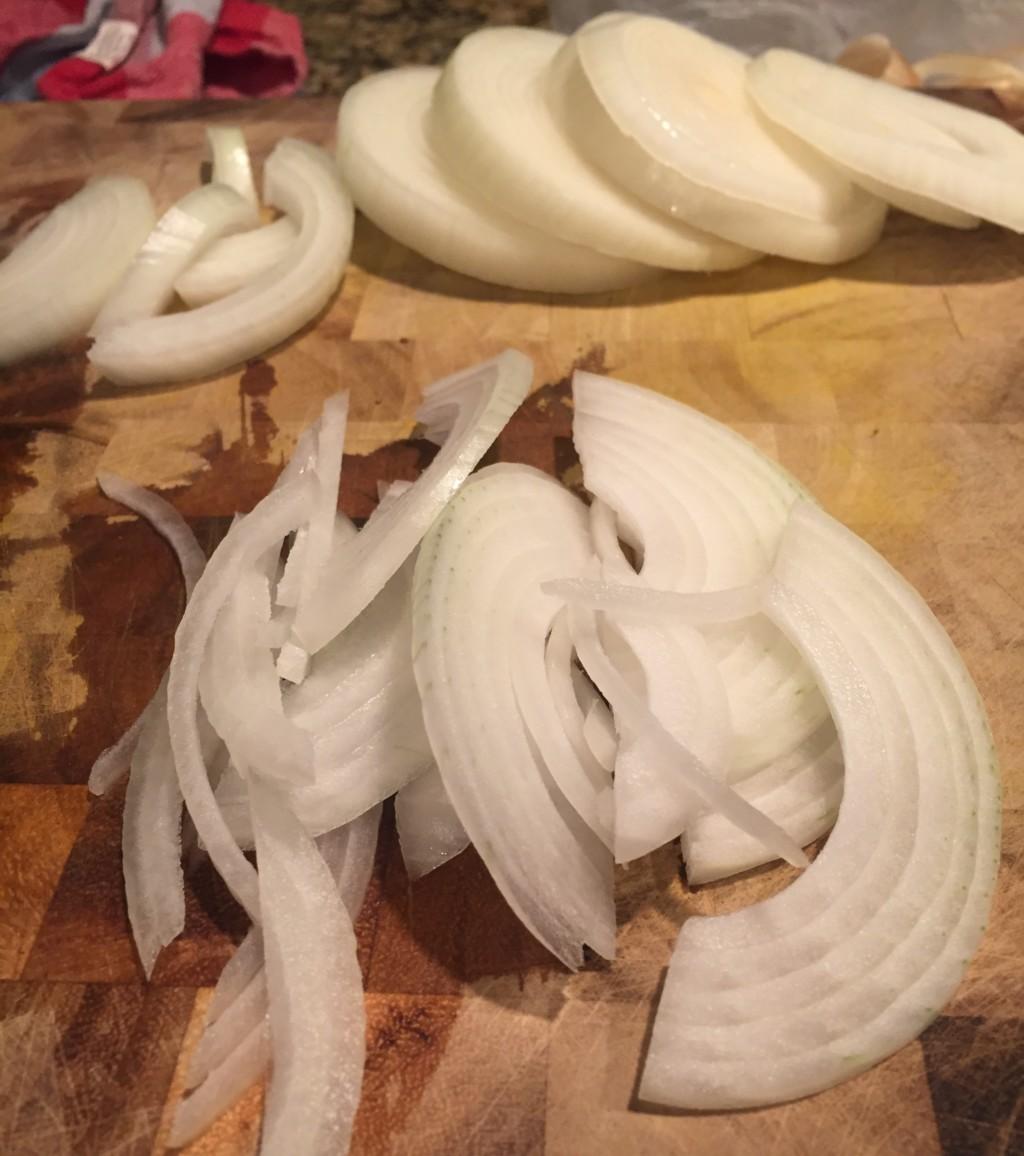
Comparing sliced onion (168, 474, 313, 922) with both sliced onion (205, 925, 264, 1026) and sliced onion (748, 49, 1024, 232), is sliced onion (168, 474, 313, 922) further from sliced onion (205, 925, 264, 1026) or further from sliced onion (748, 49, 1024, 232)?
sliced onion (748, 49, 1024, 232)

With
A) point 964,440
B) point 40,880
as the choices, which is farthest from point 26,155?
Answer: point 964,440

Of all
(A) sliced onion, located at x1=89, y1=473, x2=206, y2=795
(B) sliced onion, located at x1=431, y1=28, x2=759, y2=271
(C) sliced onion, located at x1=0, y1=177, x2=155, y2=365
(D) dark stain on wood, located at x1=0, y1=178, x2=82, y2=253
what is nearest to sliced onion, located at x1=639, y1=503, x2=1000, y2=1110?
(A) sliced onion, located at x1=89, y1=473, x2=206, y2=795

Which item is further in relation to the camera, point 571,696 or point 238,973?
point 571,696

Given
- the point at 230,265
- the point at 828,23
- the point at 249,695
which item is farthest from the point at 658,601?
the point at 828,23

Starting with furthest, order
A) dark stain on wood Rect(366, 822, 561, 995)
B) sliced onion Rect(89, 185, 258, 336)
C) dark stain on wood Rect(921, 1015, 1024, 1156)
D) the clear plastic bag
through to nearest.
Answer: the clear plastic bag, sliced onion Rect(89, 185, 258, 336), dark stain on wood Rect(366, 822, 561, 995), dark stain on wood Rect(921, 1015, 1024, 1156)

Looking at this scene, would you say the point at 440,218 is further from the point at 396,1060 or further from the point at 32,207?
the point at 396,1060

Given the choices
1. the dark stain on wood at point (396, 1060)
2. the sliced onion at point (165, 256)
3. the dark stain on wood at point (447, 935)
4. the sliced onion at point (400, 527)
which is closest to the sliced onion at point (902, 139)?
the sliced onion at point (400, 527)
